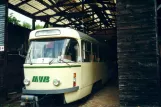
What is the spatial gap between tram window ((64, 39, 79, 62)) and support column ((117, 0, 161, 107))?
5.66ft

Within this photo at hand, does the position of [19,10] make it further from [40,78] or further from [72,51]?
[40,78]

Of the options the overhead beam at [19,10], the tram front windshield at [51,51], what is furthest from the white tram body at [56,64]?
the overhead beam at [19,10]

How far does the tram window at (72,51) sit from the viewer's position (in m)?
7.05

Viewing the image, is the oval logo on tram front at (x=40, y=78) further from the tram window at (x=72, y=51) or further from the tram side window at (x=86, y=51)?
the tram side window at (x=86, y=51)

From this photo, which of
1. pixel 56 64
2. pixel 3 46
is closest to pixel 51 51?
pixel 56 64

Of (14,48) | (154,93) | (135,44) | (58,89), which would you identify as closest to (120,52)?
(135,44)

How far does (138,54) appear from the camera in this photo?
20.4 feet

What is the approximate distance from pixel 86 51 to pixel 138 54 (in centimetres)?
270

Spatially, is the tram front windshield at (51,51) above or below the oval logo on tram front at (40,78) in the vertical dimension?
above

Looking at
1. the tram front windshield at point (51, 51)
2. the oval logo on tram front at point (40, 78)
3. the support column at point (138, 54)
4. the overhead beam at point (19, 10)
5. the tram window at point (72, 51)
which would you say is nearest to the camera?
the support column at point (138, 54)

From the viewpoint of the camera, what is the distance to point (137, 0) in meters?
6.36

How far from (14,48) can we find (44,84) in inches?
213

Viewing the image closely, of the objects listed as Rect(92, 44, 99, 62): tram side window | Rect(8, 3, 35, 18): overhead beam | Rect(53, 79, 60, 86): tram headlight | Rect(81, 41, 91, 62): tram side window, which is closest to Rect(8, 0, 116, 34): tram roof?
Rect(8, 3, 35, 18): overhead beam

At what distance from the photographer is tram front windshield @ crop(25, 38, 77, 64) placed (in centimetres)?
691
